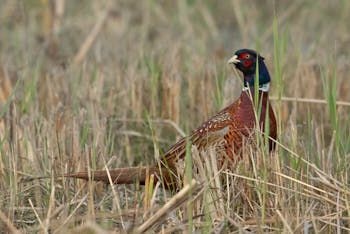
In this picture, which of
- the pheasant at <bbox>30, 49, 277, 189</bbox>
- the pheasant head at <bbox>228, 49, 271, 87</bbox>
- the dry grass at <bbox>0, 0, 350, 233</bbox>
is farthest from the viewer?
the pheasant head at <bbox>228, 49, 271, 87</bbox>

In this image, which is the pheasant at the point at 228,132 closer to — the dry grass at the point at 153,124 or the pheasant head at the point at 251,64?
the pheasant head at the point at 251,64

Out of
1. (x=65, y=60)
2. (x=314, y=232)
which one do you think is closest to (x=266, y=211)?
(x=314, y=232)

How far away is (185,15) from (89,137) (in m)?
3.63

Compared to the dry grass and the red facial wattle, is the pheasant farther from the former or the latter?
the dry grass

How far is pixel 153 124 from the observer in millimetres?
4020

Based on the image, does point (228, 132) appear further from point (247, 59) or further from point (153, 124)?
point (153, 124)

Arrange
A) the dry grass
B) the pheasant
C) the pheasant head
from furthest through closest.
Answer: the pheasant head < the pheasant < the dry grass

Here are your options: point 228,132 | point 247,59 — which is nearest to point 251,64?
point 247,59

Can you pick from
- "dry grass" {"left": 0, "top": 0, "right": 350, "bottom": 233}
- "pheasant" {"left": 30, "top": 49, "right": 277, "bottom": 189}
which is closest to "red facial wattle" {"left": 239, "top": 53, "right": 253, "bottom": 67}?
→ "pheasant" {"left": 30, "top": 49, "right": 277, "bottom": 189}

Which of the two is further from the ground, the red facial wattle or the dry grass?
the red facial wattle

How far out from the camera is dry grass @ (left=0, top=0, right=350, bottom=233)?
92.3 inches

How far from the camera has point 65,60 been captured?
6.15m

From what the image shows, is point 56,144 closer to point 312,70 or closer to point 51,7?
point 312,70

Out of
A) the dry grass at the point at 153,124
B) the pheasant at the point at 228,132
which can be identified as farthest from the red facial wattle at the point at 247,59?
the dry grass at the point at 153,124
